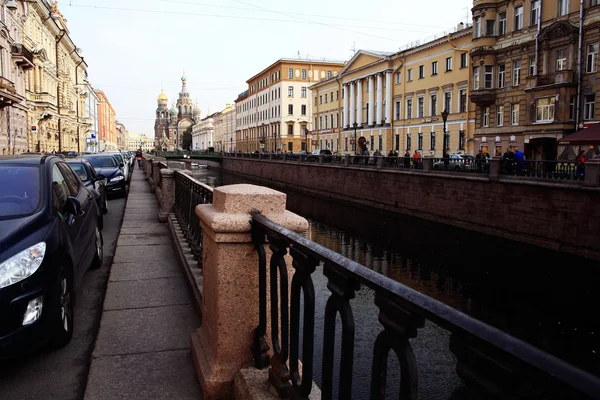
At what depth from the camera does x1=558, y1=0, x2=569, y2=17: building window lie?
101 feet

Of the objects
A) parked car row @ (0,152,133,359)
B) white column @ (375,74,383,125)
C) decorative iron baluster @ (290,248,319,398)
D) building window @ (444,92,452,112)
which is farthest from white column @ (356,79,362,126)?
decorative iron baluster @ (290,248,319,398)

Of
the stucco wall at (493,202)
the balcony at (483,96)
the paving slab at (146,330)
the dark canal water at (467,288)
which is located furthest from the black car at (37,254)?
the balcony at (483,96)

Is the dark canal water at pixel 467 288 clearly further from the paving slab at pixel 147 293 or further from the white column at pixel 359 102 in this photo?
the white column at pixel 359 102

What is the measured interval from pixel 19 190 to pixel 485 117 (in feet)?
122

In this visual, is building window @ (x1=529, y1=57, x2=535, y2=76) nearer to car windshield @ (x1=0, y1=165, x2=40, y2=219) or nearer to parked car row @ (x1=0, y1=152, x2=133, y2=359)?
parked car row @ (x1=0, y1=152, x2=133, y2=359)

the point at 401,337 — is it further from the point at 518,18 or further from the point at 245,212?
the point at 518,18

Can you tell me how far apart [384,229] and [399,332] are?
828 inches

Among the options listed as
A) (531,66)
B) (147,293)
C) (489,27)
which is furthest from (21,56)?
(147,293)

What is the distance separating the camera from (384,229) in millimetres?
22312

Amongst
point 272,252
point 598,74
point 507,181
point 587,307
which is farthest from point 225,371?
point 598,74

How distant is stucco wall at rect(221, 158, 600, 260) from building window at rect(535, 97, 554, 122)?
1130 centimetres

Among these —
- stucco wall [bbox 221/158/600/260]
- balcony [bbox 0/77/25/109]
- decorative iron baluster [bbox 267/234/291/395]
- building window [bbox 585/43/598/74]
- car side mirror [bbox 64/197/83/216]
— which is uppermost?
building window [bbox 585/43/598/74]

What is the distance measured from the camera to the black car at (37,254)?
347 centimetres

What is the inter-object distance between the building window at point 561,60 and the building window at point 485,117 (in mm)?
6467
